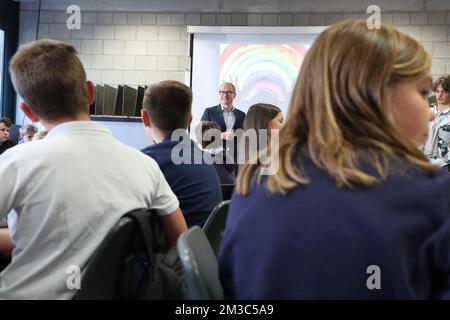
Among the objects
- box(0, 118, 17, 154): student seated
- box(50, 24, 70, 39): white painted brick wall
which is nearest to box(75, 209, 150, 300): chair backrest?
box(0, 118, 17, 154): student seated

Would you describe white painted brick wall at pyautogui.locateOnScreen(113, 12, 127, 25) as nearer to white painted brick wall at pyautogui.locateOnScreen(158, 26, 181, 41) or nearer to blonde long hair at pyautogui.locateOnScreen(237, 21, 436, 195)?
white painted brick wall at pyautogui.locateOnScreen(158, 26, 181, 41)

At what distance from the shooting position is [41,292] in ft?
3.66

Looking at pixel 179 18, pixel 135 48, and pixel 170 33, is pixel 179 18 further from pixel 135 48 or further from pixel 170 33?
pixel 135 48

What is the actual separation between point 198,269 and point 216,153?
1979mm

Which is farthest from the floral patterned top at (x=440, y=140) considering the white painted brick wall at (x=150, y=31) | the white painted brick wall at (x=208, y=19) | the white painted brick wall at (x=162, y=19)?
the white painted brick wall at (x=162, y=19)

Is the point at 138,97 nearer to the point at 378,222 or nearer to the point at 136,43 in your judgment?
the point at 136,43

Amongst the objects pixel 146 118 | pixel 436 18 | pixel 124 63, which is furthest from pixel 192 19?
pixel 146 118

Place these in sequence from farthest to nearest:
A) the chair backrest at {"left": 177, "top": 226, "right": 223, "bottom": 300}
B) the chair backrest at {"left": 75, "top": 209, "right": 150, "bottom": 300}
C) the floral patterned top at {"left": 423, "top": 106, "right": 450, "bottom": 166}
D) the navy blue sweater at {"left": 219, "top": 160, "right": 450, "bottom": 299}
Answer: the floral patterned top at {"left": 423, "top": 106, "right": 450, "bottom": 166}, the chair backrest at {"left": 75, "top": 209, "right": 150, "bottom": 300}, the chair backrest at {"left": 177, "top": 226, "right": 223, "bottom": 300}, the navy blue sweater at {"left": 219, "top": 160, "right": 450, "bottom": 299}

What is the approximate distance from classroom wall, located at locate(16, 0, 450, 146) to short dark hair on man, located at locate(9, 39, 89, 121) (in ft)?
15.9

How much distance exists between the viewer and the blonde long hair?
779 millimetres

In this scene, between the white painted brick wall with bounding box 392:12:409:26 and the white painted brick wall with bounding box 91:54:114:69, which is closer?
the white painted brick wall with bounding box 392:12:409:26

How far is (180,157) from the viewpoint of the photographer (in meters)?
1.79

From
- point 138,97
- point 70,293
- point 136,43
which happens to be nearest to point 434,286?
point 70,293

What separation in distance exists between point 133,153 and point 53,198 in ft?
0.88
